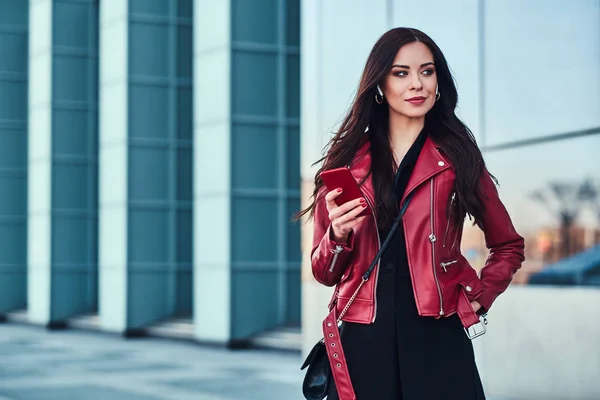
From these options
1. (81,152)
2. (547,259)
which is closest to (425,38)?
(547,259)

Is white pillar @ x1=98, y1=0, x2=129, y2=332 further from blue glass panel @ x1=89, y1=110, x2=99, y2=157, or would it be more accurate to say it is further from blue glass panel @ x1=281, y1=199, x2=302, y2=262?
blue glass panel @ x1=281, y1=199, x2=302, y2=262

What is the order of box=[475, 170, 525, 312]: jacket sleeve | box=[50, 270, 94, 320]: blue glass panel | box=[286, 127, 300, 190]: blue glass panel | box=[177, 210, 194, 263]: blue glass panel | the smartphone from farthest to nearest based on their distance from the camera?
box=[50, 270, 94, 320]: blue glass panel < box=[177, 210, 194, 263]: blue glass panel < box=[286, 127, 300, 190]: blue glass panel < box=[475, 170, 525, 312]: jacket sleeve < the smartphone

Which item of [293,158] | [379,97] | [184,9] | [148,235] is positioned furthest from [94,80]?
[379,97]

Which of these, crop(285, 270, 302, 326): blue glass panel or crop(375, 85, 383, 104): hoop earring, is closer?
crop(375, 85, 383, 104): hoop earring

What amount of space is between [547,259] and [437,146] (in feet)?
19.8

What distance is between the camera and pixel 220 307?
1541cm

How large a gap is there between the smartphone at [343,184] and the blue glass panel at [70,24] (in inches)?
752

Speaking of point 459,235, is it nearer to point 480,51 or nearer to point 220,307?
point 480,51

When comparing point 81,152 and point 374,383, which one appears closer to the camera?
point 374,383

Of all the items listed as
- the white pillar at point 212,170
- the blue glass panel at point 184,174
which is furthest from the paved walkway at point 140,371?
the blue glass panel at point 184,174

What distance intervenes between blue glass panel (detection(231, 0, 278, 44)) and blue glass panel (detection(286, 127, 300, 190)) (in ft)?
4.59

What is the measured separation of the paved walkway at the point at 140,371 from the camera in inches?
398

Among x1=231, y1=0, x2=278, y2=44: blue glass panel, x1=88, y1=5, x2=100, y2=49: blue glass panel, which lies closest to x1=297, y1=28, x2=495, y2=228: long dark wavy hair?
x1=231, y1=0, x2=278, y2=44: blue glass panel

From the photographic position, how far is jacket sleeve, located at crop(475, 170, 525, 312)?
3236mm
